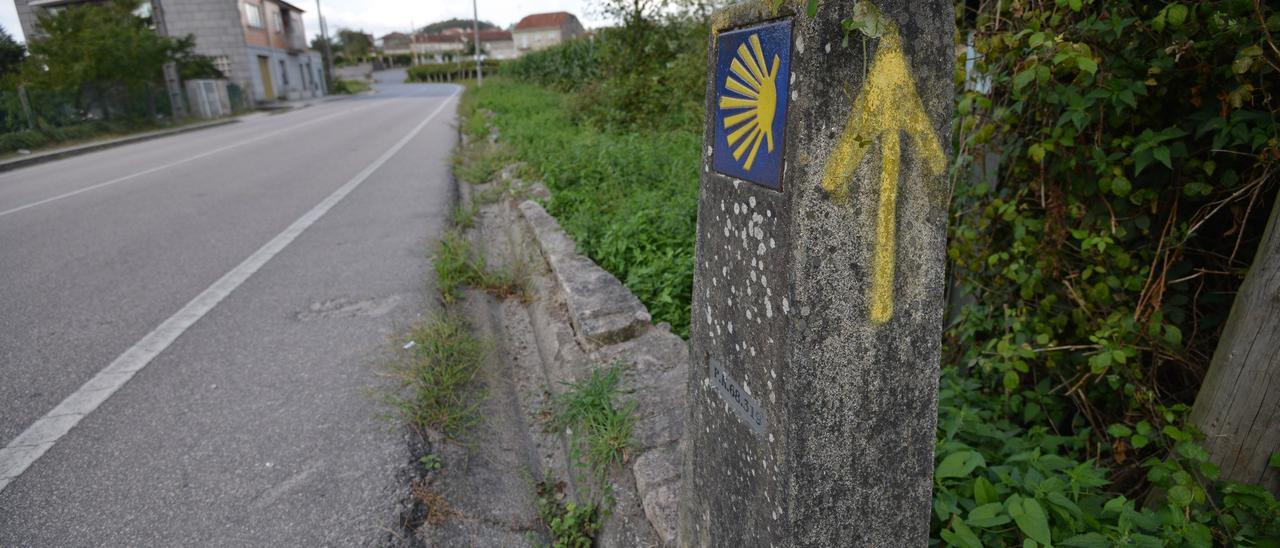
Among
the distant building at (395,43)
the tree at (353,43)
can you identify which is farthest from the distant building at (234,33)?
the distant building at (395,43)

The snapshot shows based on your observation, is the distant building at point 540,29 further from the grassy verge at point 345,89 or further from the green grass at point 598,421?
the green grass at point 598,421

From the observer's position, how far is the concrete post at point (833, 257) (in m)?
1.03

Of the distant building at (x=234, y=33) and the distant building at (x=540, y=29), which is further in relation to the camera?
the distant building at (x=540, y=29)

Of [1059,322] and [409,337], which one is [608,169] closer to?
[409,337]

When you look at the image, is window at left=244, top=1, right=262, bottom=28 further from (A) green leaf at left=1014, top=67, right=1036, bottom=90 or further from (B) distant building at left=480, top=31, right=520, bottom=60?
(B) distant building at left=480, top=31, right=520, bottom=60

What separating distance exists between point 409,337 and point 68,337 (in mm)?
1977

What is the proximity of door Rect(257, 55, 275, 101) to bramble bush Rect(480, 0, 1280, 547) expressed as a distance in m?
38.0

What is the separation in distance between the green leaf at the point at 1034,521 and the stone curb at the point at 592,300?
1.80m

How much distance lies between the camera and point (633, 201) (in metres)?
4.90

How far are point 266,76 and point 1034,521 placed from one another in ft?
133

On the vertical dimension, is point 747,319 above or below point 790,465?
above

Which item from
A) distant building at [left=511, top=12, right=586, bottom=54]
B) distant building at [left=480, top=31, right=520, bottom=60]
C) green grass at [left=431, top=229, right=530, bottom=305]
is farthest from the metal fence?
distant building at [left=480, top=31, right=520, bottom=60]

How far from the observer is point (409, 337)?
3.38 m

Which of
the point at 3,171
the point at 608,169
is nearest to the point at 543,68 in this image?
the point at 3,171
